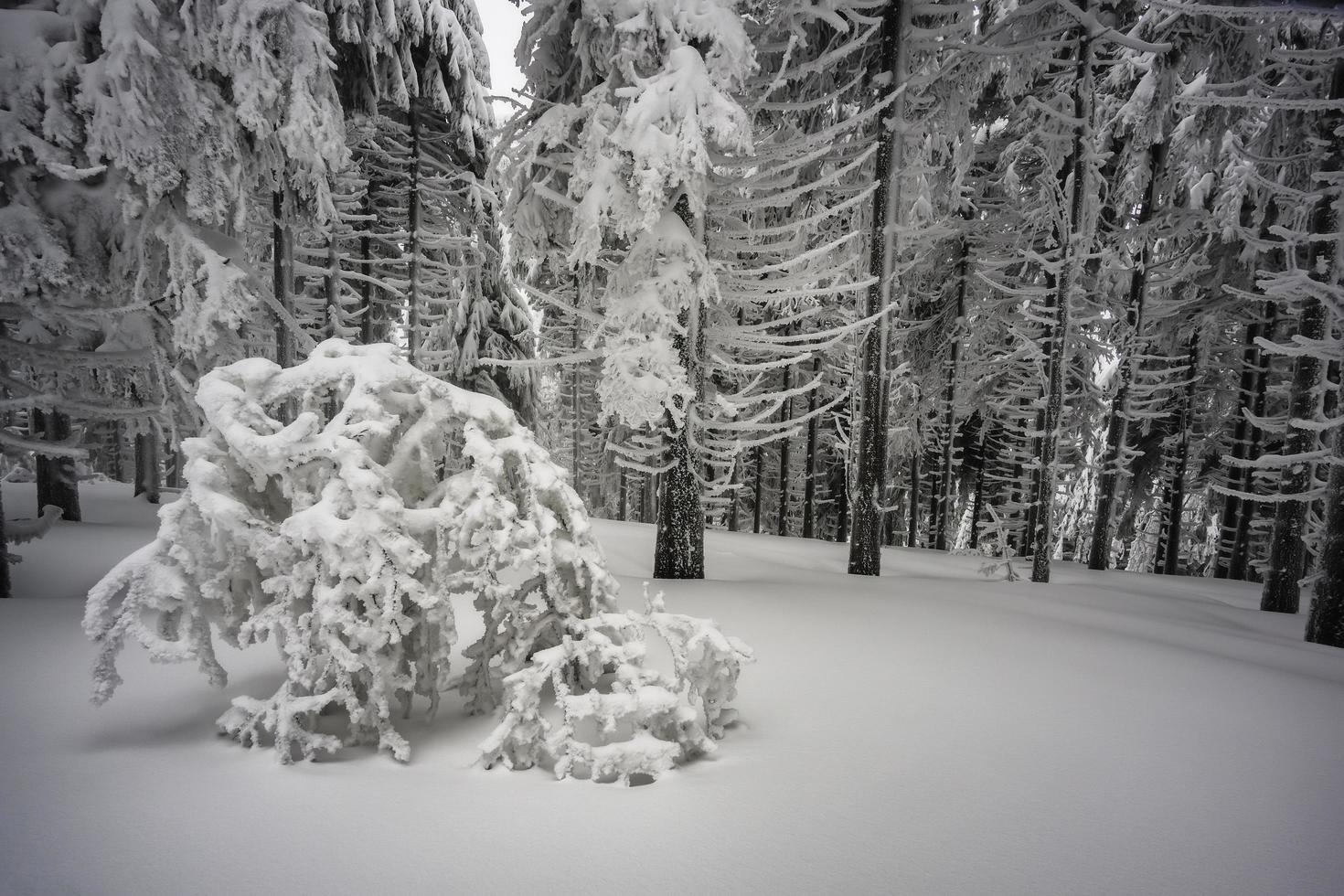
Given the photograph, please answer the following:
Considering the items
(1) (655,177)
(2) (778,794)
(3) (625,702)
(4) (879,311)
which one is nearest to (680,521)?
(1) (655,177)

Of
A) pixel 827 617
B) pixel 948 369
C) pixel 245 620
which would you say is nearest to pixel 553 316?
pixel 948 369

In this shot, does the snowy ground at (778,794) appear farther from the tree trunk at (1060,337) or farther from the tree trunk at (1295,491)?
the tree trunk at (1295,491)

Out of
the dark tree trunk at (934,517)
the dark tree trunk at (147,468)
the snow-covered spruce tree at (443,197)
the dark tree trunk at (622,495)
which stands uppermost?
the snow-covered spruce tree at (443,197)

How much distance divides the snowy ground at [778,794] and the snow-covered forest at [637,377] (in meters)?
0.04

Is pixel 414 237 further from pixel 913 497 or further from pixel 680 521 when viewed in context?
pixel 913 497

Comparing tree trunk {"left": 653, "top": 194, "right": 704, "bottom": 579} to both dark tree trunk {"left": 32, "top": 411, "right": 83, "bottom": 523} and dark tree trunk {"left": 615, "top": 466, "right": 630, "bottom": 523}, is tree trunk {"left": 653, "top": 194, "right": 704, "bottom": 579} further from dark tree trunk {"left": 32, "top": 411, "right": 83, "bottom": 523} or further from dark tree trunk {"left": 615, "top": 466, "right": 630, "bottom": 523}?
dark tree trunk {"left": 615, "top": 466, "right": 630, "bottom": 523}

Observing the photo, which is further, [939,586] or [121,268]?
[939,586]

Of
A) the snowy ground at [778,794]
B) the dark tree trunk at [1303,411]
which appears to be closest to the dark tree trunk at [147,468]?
the snowy ground at [778,794]

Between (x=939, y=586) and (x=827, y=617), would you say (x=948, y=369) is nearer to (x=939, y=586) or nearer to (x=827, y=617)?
(x=939, y=586)

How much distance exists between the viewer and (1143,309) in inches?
585

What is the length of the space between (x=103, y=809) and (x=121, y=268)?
6502mm

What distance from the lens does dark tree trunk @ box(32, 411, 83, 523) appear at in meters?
11.1

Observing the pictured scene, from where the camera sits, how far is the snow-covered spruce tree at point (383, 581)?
10.0 feet

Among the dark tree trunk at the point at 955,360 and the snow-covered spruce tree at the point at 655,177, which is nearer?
the snow-covered spruce tree at the point at 655,177
